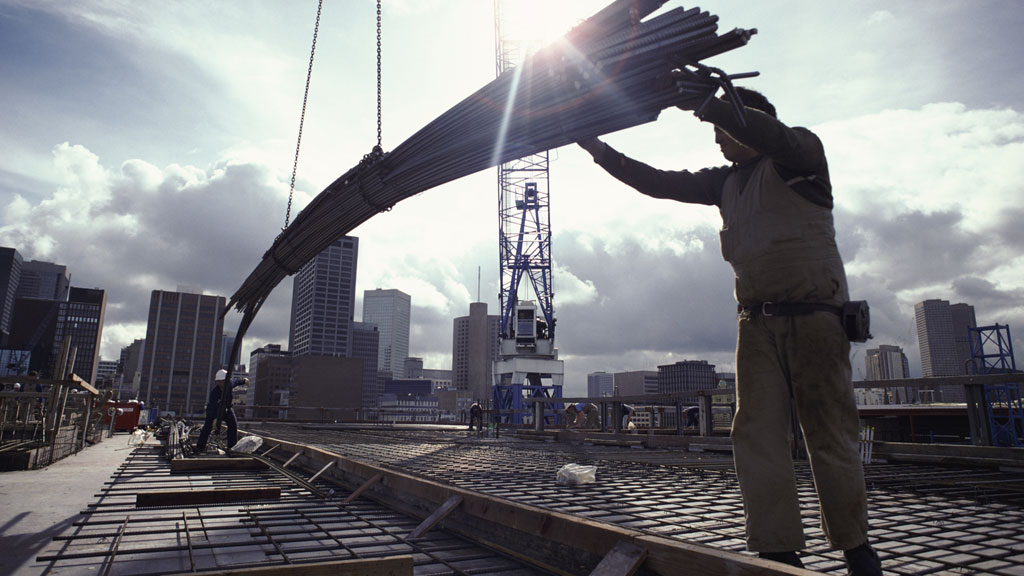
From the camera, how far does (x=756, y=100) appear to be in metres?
2.62

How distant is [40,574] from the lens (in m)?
2.71

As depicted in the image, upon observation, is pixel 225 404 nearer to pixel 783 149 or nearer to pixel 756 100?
pixel 756 100

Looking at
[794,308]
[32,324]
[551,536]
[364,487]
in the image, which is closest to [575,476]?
[364,487]

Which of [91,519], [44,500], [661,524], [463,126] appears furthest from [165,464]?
[661,524]

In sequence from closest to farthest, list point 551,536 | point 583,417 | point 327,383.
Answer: point 551,536
point 583,417
point 327,383

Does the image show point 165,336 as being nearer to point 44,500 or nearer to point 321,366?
point 321,366

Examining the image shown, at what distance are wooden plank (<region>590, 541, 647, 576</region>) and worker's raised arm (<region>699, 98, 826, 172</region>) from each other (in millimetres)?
1679

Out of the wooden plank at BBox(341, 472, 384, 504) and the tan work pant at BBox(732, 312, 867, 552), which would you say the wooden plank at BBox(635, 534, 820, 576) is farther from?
the wooden plank at BBox(341, 472, 384, 504)

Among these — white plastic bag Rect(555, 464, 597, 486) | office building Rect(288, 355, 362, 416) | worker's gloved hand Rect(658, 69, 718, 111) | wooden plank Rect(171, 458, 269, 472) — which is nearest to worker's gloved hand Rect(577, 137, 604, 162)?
worker's gloved hand Rect(658, 69, 718, 111)

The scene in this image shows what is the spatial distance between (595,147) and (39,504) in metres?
5.21

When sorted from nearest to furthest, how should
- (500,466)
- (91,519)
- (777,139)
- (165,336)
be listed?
(777,139)
(91,519)
(500,466)
(165,336)

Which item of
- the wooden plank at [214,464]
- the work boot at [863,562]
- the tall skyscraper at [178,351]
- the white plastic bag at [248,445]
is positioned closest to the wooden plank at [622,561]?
the work boot at [863,562]

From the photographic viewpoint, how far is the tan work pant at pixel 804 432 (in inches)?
84.8

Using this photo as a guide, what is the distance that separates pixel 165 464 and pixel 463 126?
680 cm
